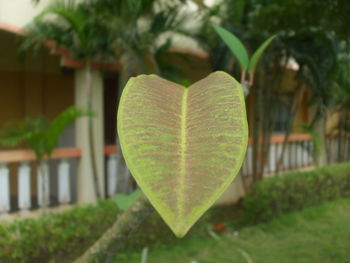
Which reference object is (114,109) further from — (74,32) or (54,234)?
(54,234)

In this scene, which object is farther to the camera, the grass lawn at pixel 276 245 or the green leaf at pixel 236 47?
the grass lawn at pixel 276 245

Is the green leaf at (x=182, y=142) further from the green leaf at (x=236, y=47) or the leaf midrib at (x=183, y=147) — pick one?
the green leaf at (x=236, y=47)

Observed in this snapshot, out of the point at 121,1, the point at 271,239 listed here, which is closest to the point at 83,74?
the point at 121,1

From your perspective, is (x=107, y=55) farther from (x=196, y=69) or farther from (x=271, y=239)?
(x=271, y=239)

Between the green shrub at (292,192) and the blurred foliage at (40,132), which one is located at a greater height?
the blurred foliage at (40,132)

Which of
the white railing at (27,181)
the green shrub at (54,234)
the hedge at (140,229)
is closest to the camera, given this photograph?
the green shrub at (54,234)

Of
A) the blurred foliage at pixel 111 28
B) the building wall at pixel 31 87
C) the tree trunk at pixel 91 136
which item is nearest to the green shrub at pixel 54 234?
the tree trunk at pixel 91 136

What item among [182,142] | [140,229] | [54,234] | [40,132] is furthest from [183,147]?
[140,229]
